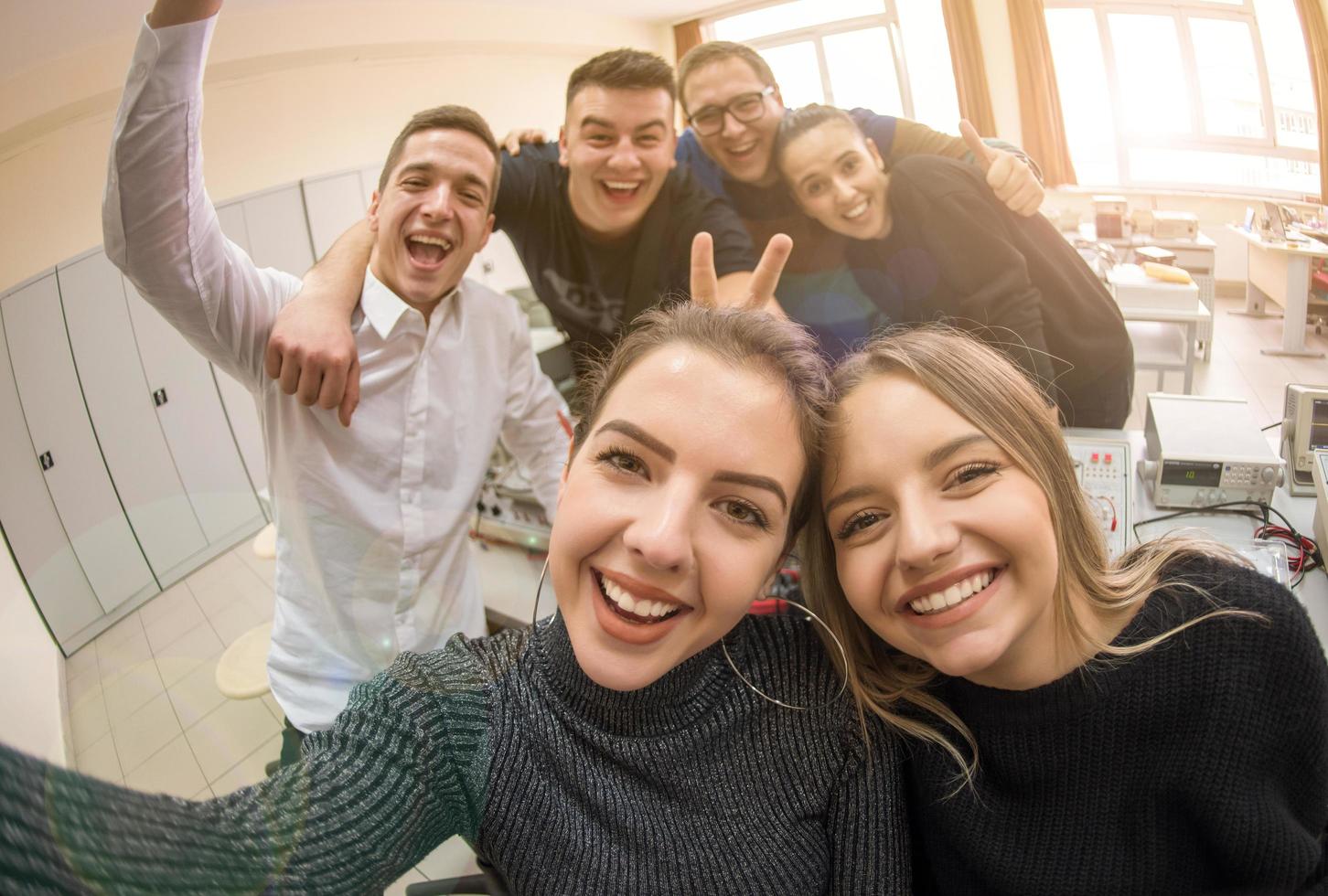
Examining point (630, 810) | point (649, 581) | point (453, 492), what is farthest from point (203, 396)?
point (630, 810)

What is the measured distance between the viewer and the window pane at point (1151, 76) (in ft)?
3.51

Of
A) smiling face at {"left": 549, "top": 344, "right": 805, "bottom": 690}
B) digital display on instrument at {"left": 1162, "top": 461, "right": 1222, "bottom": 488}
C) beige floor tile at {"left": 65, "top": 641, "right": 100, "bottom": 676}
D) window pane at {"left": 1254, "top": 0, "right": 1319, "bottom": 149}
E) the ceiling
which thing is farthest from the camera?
digital display on instrument at {"left": 1162, "top": 461, "right": 1222, "bottom": 488}

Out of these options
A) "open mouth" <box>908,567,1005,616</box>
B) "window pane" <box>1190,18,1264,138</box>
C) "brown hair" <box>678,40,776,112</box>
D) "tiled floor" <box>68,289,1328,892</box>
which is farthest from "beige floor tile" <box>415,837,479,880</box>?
"window pane" <box>1190,18,1264,138</box>

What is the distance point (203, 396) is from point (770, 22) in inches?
39.9

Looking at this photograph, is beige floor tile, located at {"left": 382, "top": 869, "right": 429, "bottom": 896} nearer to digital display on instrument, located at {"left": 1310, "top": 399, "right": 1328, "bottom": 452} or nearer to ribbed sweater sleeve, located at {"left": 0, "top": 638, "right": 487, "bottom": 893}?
ribbed sweater sleeve, located at {"left": 0, "top": 638, "right": 487, "bottom": 893}

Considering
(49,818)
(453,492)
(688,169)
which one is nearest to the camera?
(49,818)

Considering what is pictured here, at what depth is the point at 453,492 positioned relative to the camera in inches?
41.0

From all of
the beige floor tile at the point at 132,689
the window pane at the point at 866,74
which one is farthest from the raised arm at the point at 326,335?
the window pane at the point at 866,74

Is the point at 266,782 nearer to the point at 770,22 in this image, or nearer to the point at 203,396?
the point at 203,396

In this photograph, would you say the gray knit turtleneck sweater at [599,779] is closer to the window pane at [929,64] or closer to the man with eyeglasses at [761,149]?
the man with eyeglasses at [761,149]

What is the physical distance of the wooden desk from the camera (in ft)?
3.61

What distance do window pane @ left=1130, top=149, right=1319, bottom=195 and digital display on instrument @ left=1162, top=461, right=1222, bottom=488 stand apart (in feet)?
1.70

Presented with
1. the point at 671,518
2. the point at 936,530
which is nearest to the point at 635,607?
the point at 671,518

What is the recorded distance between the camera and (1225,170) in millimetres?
1090
